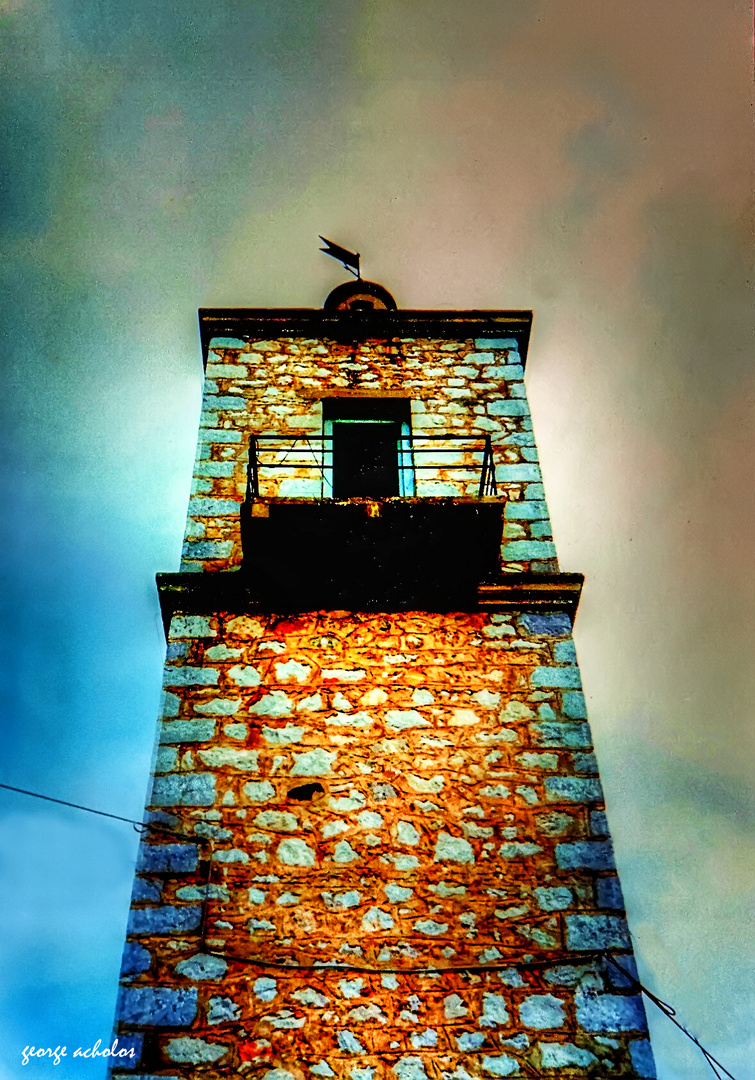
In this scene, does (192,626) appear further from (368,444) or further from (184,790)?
(368,444)

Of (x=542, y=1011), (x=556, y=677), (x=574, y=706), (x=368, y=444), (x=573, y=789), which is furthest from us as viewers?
(x=368, y=444)

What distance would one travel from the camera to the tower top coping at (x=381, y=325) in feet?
29.5

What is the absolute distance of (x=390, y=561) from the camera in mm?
6551

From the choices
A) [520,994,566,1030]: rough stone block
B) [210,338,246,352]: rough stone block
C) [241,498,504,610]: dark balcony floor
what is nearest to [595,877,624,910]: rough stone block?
[520,994,566,1030]: rough stone block

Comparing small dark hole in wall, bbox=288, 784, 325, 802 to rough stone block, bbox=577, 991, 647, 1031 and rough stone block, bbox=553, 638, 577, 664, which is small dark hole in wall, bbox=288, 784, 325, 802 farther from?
rough stone block, bbox=553, 638, 577, 664

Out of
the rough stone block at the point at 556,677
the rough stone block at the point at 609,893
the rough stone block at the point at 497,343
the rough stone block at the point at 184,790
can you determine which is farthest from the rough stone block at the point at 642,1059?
the rough stone block at the point at 497,343

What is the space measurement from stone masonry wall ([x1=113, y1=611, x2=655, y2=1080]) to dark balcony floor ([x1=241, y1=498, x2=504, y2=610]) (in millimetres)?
196

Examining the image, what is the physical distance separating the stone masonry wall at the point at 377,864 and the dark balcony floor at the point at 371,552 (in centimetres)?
20

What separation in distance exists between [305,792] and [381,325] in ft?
18.3

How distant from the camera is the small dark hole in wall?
5.38 metres

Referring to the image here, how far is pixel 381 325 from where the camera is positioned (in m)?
9.18

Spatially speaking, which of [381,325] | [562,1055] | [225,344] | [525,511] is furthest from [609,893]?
[225,344]

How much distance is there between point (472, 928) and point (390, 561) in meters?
2.77

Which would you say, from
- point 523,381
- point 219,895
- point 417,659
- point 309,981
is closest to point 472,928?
point 309,981
